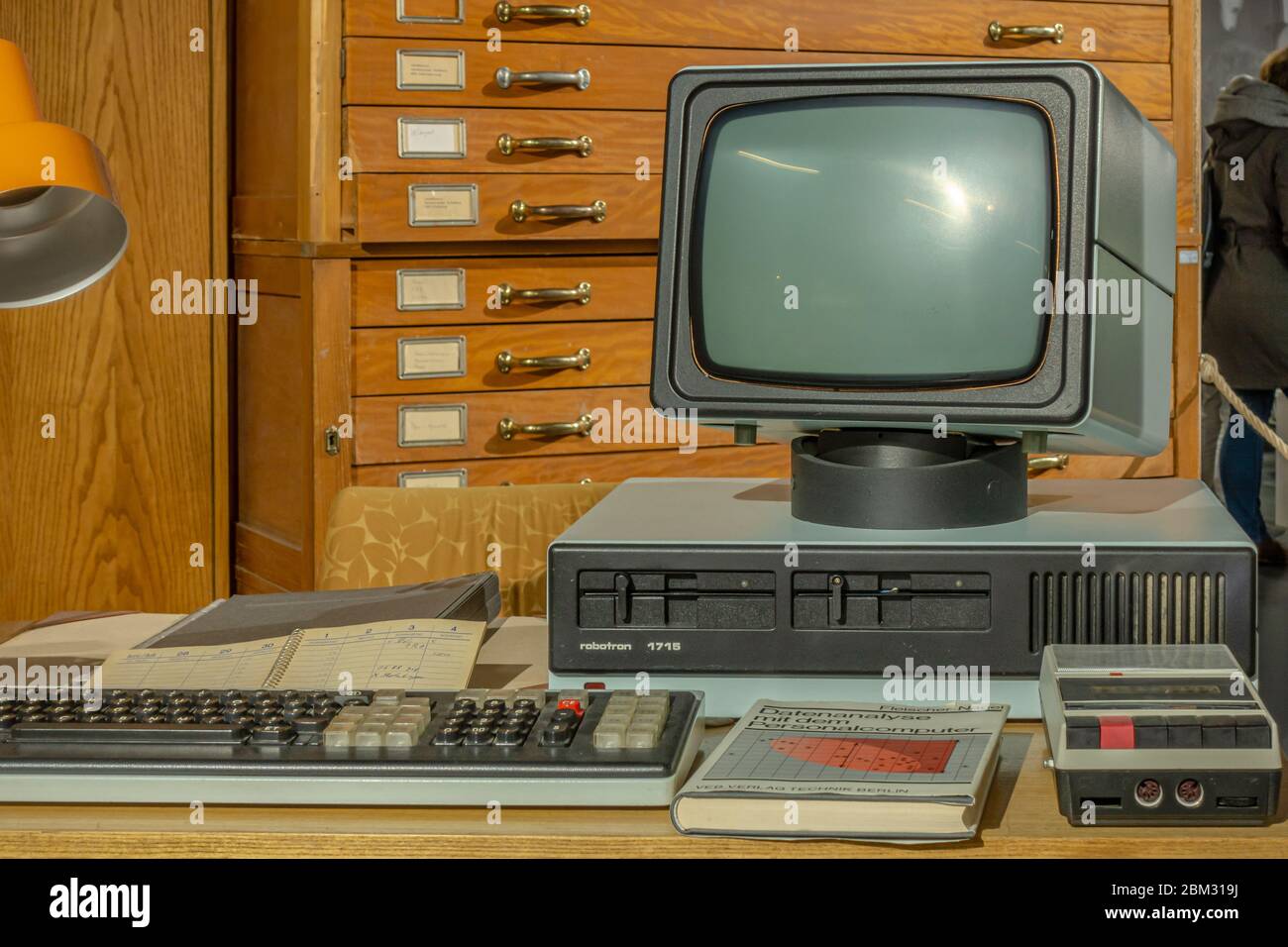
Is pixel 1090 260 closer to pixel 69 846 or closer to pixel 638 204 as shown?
pixel 69 846

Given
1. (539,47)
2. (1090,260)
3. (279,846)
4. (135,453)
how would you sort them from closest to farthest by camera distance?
(279,846), (1090,260), (539,47), (135,453)

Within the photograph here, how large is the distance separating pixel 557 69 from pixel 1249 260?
2.86m

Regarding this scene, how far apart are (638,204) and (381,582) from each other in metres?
1.10

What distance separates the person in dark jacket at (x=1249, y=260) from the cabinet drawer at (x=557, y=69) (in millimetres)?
1971

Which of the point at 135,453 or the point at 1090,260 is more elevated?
the point at 1090,260

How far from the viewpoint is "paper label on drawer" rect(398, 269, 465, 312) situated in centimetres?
288

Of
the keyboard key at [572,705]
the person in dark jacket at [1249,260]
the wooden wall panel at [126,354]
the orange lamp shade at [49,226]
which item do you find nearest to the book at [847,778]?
the keyboard key at [572,705]

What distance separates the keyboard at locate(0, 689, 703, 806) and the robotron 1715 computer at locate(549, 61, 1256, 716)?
142 millimetres

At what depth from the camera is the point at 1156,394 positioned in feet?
4.73

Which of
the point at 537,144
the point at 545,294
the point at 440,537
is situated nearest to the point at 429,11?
the point at 537,144

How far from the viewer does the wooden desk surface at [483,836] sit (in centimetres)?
96

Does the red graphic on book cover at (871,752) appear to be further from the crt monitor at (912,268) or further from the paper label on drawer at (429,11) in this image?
the paper label on drawer at (429,11)

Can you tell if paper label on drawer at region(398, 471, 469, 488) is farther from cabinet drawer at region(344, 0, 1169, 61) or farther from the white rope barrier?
the white rope barrier
